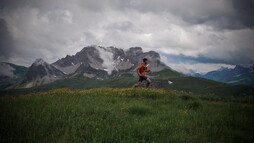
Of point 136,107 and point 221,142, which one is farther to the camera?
point 136,107

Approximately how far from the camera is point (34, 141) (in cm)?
328

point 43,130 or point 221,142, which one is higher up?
point 43,130

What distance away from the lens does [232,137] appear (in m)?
4.07

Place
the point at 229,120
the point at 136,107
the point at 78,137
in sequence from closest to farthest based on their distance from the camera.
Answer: the point at 78,137 < the point at 229,120 < the point at 136,107

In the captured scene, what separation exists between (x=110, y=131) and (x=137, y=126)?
2.98 ft

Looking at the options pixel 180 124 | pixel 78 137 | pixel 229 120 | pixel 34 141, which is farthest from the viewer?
pixel 229 120

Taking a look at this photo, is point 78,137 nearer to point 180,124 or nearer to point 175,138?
point 175,138

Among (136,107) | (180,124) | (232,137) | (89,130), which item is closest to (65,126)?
(89,130)

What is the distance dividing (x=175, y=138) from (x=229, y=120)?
3.26m

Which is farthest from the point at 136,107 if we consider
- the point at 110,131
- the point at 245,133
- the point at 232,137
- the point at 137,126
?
the point at 245,133

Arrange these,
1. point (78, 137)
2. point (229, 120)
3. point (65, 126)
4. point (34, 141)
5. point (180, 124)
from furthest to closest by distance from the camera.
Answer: point (229, 120), point (180, 124), point (65, 126), point (78, 137), point (34, 141)

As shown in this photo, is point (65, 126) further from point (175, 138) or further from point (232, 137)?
point (232, 137)

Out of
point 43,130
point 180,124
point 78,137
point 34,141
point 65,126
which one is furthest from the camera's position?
point 180,124

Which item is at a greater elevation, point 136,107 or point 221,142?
point 136,107
